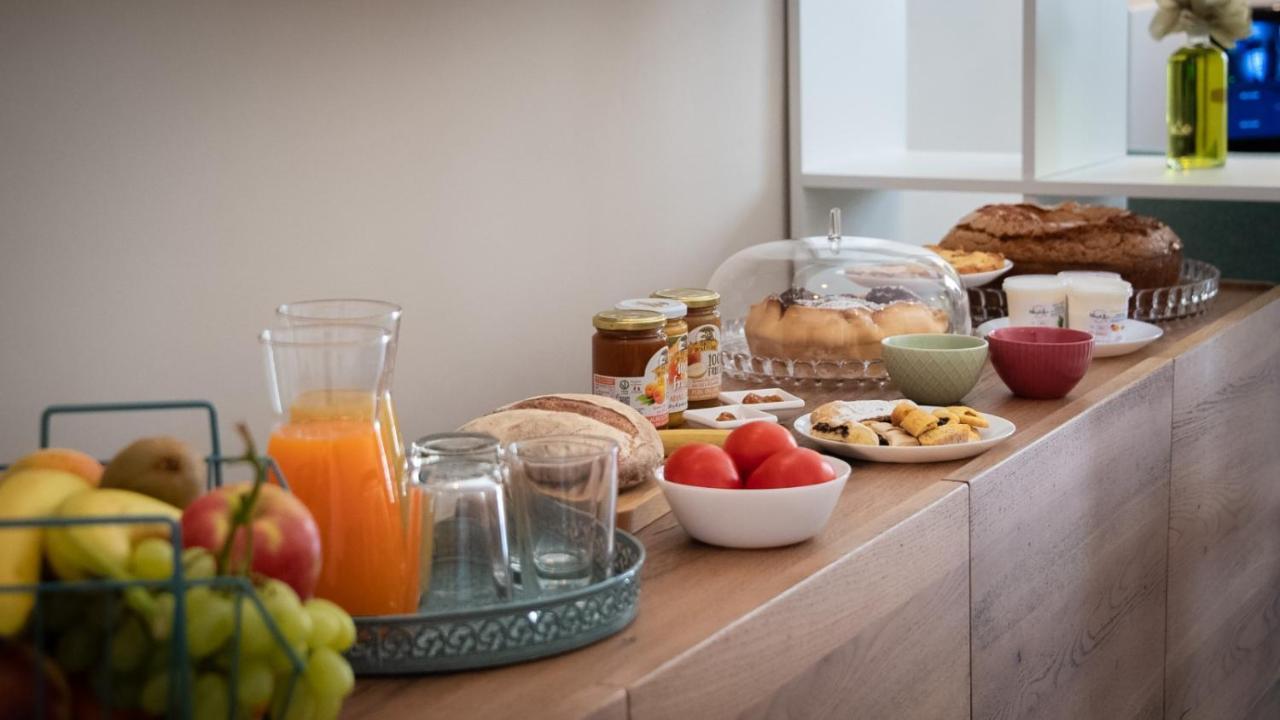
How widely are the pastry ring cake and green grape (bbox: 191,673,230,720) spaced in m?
1.06

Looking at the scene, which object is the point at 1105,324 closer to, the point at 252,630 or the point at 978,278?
the point at 978,278

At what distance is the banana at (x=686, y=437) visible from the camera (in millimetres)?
1328

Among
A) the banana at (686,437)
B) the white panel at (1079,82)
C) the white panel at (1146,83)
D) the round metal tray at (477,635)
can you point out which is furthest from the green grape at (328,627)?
the white panel at (1146,83)

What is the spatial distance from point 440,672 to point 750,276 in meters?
0.99

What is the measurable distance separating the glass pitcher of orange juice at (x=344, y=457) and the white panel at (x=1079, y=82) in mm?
1526

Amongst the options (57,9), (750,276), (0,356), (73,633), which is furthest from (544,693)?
(750,276)

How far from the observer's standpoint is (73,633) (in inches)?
25.8

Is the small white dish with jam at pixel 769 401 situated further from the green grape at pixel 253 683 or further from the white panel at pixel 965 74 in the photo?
the white panel at pixel 965 74

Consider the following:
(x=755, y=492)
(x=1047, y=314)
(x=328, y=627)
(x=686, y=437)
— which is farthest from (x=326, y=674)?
(x=1047, y=314)

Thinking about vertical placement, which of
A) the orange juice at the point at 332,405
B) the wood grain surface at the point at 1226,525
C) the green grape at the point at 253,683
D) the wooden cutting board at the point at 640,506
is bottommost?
the wood grain surface at the point at 1226,525

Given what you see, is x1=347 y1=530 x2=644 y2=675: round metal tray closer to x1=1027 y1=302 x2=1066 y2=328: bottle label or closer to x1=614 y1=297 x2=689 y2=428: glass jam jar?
x1=614 y1=297 x2=689 y2=428: glass jam jar

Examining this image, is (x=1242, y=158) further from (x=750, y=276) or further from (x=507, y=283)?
(x=507, y=283)

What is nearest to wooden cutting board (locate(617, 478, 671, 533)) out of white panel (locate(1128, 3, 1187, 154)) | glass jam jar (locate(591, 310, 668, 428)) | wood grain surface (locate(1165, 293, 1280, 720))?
glass jam jar (locate(591, 310, 668, 428))

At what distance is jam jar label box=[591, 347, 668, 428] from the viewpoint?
1.39 metres
